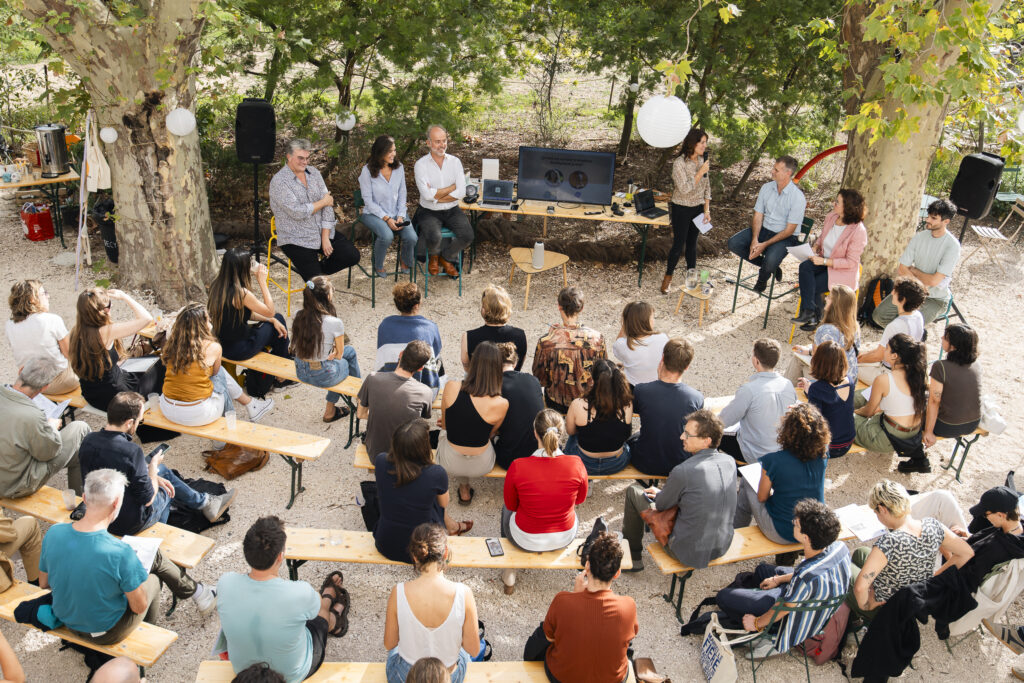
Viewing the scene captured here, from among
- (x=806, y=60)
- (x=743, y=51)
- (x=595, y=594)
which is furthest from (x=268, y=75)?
(x=595, y=594)

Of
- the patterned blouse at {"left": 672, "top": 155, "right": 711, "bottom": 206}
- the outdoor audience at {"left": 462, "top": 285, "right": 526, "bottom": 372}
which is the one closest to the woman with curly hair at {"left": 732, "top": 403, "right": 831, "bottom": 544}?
the outdoor audience at {"left": 462, "top": 285, "right": 526, "bottom": 372}

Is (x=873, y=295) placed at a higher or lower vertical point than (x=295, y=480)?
higher

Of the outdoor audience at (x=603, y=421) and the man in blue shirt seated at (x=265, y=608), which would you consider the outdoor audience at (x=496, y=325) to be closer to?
the outdoor audience at (x=603, y=421)

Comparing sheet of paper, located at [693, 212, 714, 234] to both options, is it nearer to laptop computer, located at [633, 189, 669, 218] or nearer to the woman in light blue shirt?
laptop computer, located at [633, 189, 669, 218]

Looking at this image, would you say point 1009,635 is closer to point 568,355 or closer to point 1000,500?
point 1000,500

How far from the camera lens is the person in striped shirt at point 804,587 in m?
3.73

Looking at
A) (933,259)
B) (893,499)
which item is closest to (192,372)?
(893,499)

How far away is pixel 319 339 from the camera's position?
18.0ft

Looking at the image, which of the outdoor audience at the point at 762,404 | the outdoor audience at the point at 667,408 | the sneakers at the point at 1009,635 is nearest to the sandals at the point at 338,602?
the outdoor audience at the point at 667,408

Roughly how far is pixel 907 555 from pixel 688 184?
456 cm

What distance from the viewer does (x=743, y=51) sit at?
916cm

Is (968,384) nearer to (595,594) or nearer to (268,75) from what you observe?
(595,594)

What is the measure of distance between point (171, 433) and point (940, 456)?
223 inches

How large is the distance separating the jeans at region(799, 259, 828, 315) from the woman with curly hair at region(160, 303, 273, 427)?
17.0ft
